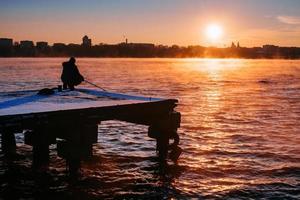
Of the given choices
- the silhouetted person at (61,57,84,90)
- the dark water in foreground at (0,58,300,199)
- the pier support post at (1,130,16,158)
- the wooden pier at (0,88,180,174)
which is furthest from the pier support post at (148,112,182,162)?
the pier support post at (1,130,16,158)

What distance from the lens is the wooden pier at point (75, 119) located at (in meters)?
11.3

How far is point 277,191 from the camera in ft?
42.1

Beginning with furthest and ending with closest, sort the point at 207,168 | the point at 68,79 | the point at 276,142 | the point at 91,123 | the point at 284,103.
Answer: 1. the point at 284,103
2. the point at 276,142
3. the point at 68,79
4. the point at 207,168
5. the point at 91,123

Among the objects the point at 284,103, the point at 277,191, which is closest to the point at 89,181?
the point at 277,191

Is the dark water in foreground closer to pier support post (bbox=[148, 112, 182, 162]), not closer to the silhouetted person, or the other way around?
pier support post (bbox=[148, 112, 182, 162])

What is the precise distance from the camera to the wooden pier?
1128 cm

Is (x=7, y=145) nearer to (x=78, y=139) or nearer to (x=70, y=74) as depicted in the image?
(x=70, y=74)

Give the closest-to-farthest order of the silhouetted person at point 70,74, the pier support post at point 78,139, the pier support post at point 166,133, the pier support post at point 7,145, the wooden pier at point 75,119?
the wooden pier at point 75,119, the pier support post at point 78,139, the pier support post at point 166,133, the pier support post at point 7,145, the silhouetted person at point 70,74

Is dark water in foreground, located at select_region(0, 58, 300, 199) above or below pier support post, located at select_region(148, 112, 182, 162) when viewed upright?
below

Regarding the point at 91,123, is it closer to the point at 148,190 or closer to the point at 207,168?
the point at 148,190

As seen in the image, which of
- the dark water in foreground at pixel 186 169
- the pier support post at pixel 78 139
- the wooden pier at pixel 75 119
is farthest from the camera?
the dark water in foreground at pixel 186 169

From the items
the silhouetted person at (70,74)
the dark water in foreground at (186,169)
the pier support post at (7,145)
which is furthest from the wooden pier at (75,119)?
the pier support post at (7,145)

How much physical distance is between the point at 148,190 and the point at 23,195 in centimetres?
357

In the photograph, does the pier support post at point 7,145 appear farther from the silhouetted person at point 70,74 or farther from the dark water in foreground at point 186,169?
the silhouetted person at point 70,74
